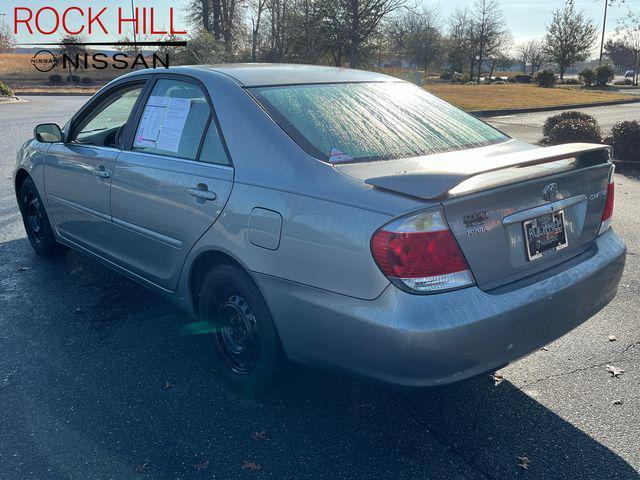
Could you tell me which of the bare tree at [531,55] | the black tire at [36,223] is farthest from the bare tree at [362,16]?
the bare tree at [531,55]

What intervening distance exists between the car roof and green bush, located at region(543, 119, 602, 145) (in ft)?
28.4

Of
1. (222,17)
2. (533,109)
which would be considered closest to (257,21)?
(222,17)

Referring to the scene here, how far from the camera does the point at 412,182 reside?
95.3 inches

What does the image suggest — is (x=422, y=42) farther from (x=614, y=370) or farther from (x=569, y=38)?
(x=614, y=370)

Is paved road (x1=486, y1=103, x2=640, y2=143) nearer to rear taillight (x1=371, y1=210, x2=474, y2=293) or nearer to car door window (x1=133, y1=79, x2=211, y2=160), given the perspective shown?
car door window (x1=133, y1=79, x2=211, y2=160)

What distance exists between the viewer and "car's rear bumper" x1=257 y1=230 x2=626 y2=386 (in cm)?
233

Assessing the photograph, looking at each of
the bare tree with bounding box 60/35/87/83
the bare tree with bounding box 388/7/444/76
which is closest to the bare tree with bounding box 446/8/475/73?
A: the bare tree with bounding box 388/7/444/76

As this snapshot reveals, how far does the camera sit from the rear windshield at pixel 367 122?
2.95 metres

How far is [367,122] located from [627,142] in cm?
909

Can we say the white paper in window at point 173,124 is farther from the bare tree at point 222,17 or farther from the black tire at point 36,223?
the bare tree at point 222,17

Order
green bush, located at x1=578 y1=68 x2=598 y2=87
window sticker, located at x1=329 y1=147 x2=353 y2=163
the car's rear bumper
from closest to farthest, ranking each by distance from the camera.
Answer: the car's rear bumper
window sticker, located at x1=329 y1=147 x2=353 y2=163
green bush, located at x1=578 y1=68 x2=598 y2=87

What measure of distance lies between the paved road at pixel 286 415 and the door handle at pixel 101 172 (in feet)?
3.32

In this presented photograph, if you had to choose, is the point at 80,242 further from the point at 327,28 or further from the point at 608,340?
the point at 327,28

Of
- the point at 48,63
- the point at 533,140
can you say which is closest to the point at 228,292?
the point at 533,140
